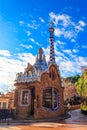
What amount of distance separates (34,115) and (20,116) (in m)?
2.04

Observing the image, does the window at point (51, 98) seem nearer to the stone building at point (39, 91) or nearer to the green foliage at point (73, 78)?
the stone building at point (39, 91)

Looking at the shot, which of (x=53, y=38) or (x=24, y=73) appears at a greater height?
(x=53, y=38)

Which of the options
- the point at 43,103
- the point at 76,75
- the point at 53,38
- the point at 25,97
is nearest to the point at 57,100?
the point at 43,103

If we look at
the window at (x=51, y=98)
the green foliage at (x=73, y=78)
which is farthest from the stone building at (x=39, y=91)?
the green foliage at (x=73, y=78)

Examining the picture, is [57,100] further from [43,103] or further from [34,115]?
[34,115]

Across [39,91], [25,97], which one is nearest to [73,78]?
[25,97]

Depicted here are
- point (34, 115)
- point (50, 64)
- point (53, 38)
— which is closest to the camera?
point (34, 115)

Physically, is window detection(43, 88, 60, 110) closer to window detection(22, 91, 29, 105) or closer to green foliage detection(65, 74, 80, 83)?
window detection(22, 91, 29, 105)

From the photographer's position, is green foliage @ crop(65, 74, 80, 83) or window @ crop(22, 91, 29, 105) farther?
green foliage @ crop(65, 74, 80, 83)

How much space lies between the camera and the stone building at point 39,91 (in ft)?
83.3

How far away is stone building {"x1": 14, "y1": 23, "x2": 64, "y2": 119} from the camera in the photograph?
83.3ft

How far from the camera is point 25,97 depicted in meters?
26.4

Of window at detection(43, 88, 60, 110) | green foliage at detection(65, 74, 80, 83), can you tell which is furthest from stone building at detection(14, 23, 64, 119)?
green foliage at detection(65, 74, 80, 83)

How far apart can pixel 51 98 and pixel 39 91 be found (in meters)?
2.93
